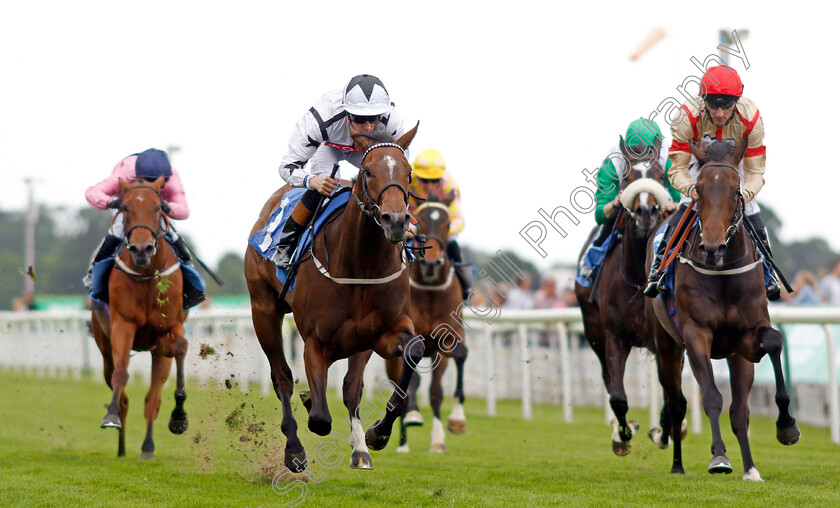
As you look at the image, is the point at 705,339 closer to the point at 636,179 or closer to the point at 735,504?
the point at 735,504

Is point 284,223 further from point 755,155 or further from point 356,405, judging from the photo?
point 755,155

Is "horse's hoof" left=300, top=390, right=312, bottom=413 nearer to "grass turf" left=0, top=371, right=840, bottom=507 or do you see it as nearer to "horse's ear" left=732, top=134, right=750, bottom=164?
"grass turf" left=0, top=371, right=840, bottom=507

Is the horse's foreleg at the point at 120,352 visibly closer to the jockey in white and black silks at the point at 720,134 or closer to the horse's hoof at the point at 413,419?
the horse's hoof at the point at 413,419

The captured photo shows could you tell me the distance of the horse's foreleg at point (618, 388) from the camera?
7496mm

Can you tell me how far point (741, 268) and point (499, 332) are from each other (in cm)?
929

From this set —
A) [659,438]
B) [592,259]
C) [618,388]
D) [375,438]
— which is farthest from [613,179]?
[375,438]

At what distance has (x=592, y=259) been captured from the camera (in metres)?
8.18

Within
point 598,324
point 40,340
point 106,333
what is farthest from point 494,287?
point 40,340

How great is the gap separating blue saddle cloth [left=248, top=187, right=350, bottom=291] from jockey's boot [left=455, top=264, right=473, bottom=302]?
9.45 ft

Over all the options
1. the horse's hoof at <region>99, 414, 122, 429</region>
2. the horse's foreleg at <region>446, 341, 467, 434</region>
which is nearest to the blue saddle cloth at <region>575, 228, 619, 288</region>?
the horse's foreleg at <region>446, 341, 467, 434</region>

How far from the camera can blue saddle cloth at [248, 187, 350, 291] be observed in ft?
20.1

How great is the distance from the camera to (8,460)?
7.71 meters

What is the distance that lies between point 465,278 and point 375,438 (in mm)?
4036

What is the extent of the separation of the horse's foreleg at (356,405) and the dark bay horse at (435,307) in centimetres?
258
